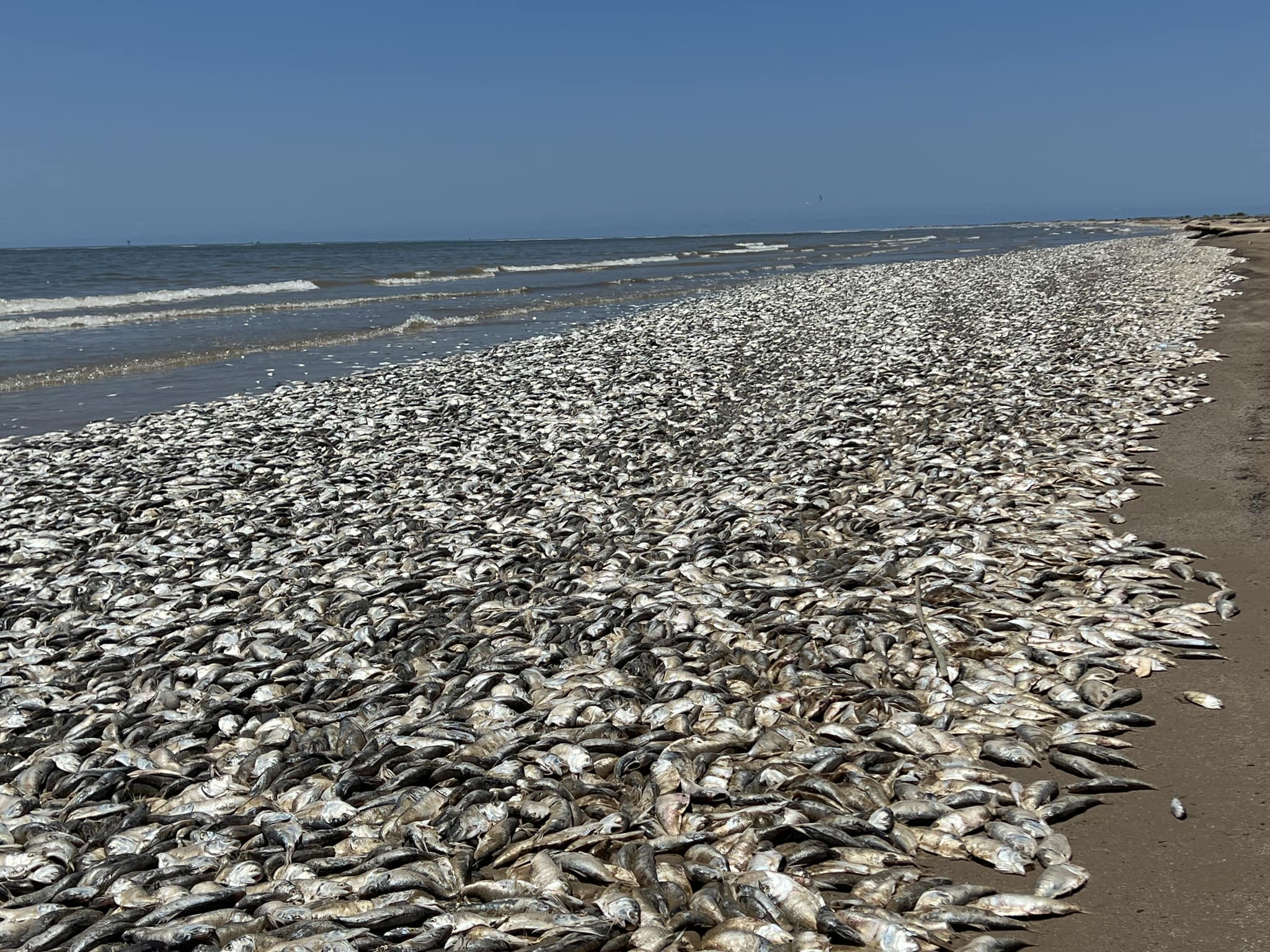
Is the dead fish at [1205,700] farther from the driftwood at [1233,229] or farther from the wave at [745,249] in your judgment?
the wave at [745,249]

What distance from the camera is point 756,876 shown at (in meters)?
3.89

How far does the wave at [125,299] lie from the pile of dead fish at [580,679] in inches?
1111

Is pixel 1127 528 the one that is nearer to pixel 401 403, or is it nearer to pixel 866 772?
pixel 866 772

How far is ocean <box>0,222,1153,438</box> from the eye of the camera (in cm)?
1938

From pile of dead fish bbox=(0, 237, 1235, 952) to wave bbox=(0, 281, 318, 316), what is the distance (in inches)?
1111

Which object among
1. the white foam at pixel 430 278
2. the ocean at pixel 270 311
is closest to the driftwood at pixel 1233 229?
the ocean at pixel 270 311

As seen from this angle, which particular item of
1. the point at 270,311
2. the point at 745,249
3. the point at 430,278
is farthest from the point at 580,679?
the point at 745,249

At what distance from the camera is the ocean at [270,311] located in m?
19.4

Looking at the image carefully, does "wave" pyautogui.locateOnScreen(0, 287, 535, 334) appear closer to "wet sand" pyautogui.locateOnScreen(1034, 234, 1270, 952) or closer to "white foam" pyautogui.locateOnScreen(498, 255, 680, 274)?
"white foam" pyautogui.locateOnScreen(498, 255, 680, 274)

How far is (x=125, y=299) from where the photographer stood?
39.0 metres

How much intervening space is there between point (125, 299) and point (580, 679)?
1569 inches

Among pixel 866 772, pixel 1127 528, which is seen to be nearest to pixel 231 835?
pixel 866 772

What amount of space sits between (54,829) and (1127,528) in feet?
25.5

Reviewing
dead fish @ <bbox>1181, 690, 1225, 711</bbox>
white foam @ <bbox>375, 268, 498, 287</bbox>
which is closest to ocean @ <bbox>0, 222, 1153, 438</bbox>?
white foam @ <bbox>375, 268, 498, 287</bbox>
